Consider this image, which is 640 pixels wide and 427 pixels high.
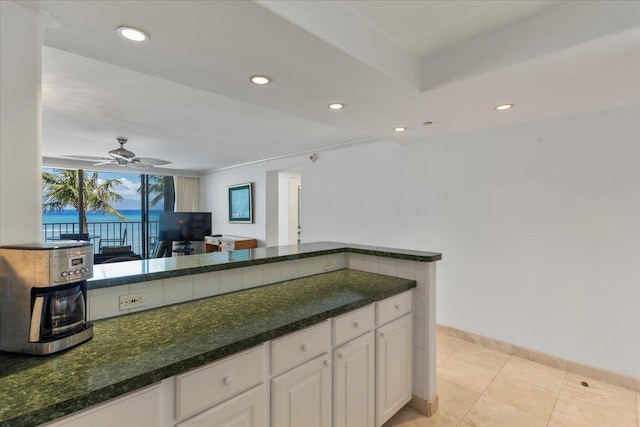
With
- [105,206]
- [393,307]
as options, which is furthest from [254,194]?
[393,307]

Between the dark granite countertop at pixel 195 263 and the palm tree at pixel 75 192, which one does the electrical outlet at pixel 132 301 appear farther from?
the palm tree at pixel 75 192

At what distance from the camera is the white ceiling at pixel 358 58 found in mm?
1317

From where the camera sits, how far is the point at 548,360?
108 inches

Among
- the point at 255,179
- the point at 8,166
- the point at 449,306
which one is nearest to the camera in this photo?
the point at 8,166

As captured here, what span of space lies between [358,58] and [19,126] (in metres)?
1.47

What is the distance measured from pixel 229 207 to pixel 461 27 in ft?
19.1

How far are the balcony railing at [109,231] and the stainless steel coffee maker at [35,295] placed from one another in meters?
6.08

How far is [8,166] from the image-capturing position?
1104 millimetres

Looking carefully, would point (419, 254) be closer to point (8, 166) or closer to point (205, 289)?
point (205, 289)

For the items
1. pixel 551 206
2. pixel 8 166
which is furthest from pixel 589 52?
pixel 8 166

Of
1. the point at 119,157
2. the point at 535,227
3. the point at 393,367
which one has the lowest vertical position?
the point at 393,367

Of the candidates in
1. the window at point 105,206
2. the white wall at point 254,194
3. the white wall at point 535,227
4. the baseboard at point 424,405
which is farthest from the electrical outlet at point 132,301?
the window at point 105,206

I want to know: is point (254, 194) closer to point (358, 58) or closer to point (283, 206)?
point (283, 206)

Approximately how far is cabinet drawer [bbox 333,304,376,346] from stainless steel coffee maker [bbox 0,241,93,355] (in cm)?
111
